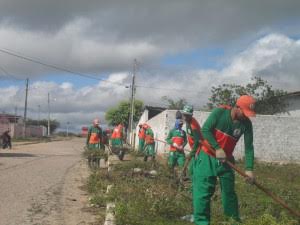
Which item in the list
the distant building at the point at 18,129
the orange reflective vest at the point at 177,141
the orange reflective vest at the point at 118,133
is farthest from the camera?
the distant building at the point at 18,129

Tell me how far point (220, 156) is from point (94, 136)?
1212 cm

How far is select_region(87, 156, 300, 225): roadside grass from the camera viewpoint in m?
7.94

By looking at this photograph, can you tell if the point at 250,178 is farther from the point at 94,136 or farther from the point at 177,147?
the point at 94,136

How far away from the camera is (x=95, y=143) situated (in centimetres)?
1836

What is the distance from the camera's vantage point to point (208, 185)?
6746mm

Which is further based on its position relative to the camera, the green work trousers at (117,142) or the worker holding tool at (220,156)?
the green work trousers at (117,142)

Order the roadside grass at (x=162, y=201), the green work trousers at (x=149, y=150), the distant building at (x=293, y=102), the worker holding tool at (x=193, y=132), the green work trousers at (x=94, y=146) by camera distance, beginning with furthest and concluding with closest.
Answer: the distant building at (x=293, y=102)
the green work trousers at (x=149, y=150)
the green work trousers at (x=94, y=146)
the roadside grass at (x=162, y=201)
the worker holding tool at (x=193, y=132)

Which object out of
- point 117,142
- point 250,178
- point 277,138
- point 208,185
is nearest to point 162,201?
point 208,185

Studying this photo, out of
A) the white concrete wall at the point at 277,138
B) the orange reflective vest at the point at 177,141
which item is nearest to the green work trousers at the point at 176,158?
the orange reflective vest at the point at 177,141

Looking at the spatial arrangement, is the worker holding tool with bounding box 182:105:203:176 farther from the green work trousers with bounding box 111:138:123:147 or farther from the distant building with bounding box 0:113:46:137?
the distant building with bounding box 0:113:46:137

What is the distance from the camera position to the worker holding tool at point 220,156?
21.8 feet

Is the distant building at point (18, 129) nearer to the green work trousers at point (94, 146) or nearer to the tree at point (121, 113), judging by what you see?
the tree at point (121, 113)

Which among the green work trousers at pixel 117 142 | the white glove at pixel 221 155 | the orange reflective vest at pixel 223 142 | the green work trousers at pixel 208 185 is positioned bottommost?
the green work trousers at pixel 208 185

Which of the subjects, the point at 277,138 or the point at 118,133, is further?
the point at 277,138
